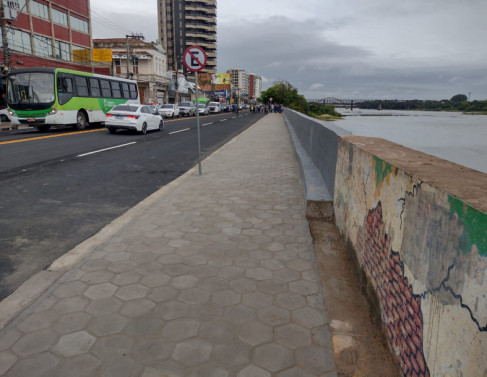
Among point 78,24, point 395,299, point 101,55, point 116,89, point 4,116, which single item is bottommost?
point 395,299

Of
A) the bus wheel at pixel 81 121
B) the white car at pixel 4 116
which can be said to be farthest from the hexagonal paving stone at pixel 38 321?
the white car at pixel 4 116

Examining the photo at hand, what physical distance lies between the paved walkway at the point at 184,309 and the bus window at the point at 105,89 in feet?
60.9

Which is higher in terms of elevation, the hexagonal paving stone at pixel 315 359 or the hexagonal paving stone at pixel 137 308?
the hexagonal paving stone at pixel 137 308

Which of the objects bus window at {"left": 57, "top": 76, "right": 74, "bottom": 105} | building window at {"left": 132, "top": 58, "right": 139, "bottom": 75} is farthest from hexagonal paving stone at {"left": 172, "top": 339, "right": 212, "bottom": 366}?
building window at {"left": 132, "top": 58, "right": 139, "bottom": 75}

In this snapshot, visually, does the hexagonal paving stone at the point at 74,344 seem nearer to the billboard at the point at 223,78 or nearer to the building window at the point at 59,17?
the building window at the point at 59,17

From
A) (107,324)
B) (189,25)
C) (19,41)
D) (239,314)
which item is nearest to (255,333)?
(239,314)

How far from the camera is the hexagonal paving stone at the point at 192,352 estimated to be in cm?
224

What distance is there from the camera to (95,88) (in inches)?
803

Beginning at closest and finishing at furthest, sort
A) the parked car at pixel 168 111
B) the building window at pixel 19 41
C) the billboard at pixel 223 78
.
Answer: the building window at pixel 19 41
the parked car at pixel 168 111
the billboard at pixel 223 78

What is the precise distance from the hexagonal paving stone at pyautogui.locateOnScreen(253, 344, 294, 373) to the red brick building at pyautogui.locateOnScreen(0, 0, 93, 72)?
3504 centimetres

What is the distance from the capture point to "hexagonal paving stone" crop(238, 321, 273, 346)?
2.45m

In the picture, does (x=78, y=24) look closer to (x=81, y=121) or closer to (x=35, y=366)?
(x=81, y=121)

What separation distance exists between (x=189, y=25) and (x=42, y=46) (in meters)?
77.4

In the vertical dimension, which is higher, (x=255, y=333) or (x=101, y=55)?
(x=101, y=55)
